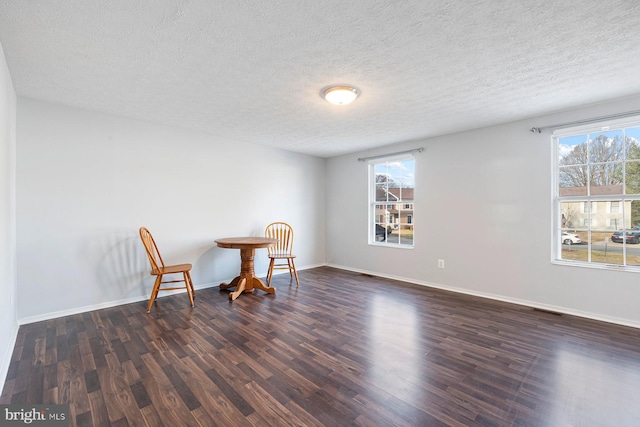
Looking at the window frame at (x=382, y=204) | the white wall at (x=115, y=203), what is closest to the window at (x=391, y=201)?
the window frame at (x=382, y=204)

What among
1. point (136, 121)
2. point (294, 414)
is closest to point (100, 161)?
point (136, 121)

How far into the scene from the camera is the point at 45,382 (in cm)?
182

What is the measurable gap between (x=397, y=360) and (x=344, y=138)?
316 cm

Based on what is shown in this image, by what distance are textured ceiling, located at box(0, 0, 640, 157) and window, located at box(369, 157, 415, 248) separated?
1.47 metres

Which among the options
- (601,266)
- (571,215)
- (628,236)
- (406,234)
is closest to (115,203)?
(406,234)

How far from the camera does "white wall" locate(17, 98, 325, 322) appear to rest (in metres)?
2.87

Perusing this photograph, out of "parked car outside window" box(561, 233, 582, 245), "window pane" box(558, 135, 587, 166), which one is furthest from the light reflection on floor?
"window pane" box(558, 135, 587, 166)

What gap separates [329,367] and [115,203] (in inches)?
121

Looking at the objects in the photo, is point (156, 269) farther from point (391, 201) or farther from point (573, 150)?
point (573, 150)

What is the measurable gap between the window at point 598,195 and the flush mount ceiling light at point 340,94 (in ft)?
8.02

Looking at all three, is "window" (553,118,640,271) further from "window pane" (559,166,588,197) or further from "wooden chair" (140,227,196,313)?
"wooden chair" (140,227,196,313)

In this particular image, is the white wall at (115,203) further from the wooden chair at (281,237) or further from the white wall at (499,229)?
the white wall at (499,229)

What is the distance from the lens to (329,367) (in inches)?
78.6

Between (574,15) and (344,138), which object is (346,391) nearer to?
(574,15)
